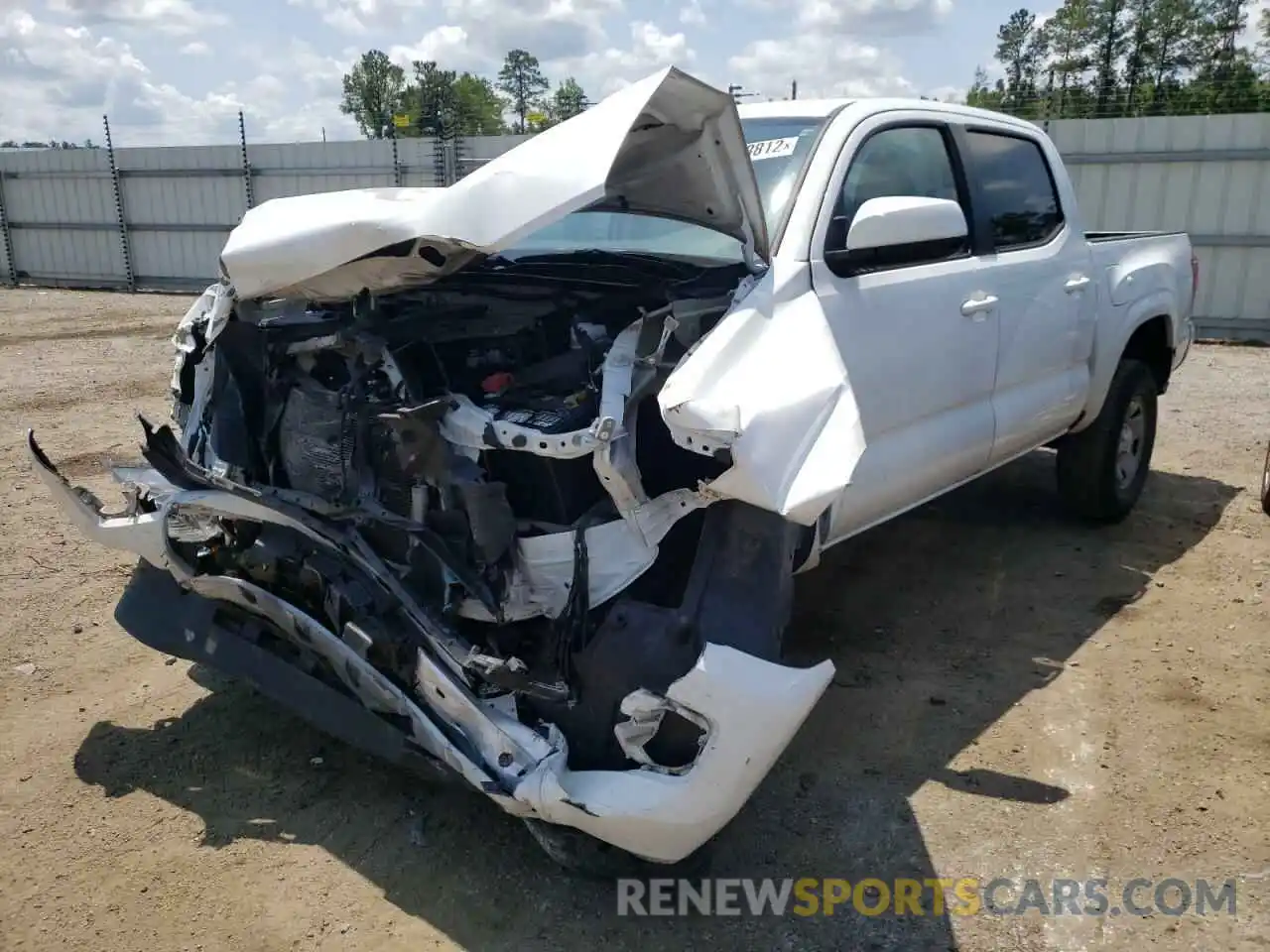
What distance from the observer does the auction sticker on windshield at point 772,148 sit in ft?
11.7

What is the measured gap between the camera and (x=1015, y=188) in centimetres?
449

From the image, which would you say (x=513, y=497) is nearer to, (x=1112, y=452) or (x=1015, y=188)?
(x=1015, y=188)

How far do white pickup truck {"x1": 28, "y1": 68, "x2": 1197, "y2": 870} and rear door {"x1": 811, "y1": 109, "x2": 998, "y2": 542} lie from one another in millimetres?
15

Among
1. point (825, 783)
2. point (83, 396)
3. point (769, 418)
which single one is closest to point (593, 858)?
point (825, 783)

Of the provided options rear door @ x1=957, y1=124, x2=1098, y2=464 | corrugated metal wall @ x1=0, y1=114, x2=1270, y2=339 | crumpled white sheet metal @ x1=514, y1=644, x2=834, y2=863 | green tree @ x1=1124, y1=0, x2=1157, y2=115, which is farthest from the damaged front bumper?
green tree @ x1=1124, y1=0, x2=1157, y2=115

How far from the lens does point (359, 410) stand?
9.45 ft

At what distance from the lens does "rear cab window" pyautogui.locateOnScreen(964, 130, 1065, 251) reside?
14.0 ft

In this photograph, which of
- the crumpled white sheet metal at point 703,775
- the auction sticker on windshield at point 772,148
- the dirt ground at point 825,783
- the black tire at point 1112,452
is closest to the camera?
the crumpled white sheet metal at point 703,775

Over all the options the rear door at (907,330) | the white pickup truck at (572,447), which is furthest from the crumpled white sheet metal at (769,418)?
the rear door at (907,330)

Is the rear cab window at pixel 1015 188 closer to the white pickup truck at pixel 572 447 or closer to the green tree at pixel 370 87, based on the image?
the white pickup truck at pixel 572 447

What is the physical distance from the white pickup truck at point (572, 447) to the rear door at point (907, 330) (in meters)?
0.02

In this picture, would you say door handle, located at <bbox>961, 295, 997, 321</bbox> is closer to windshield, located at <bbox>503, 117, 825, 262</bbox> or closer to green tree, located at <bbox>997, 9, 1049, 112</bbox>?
windshield, located at <bbox>503, 117, 825, 262</bbox>

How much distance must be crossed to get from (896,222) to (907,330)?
0.44 m

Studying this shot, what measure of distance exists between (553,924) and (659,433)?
131cm
